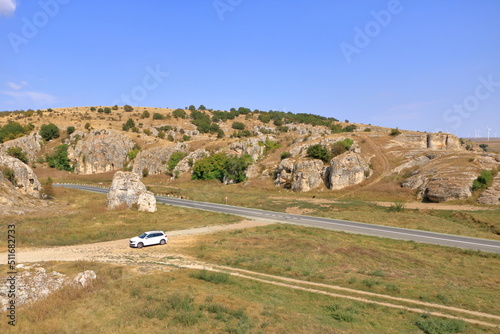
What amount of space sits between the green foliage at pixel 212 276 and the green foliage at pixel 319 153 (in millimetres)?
58126

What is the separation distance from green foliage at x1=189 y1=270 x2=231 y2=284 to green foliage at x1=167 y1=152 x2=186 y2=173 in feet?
256

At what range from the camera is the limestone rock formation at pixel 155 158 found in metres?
100

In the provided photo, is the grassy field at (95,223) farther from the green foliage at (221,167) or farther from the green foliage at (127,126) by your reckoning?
the green foliage at (127,126)

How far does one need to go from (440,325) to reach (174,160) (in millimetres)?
88690

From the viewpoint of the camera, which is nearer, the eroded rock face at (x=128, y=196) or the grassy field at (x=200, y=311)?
the grassy field at (x=200, y=311)

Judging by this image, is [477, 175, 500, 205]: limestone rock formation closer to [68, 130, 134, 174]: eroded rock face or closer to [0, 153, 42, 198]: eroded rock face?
[0, 153, 42, 198]: eroded rock face

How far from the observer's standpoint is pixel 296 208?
51.8 m

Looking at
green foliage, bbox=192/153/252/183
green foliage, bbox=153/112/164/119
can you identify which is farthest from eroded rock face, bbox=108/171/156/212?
green foliage, bbox=153/112/164/119

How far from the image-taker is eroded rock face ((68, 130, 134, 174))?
10569 centimetres

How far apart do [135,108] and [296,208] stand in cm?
14644

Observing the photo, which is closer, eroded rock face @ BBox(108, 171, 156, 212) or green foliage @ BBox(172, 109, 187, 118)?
eroded rock face @ BBox(108, 171, 156, 212)

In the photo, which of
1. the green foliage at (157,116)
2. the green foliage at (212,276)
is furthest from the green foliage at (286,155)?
the green foliage at (157,116)

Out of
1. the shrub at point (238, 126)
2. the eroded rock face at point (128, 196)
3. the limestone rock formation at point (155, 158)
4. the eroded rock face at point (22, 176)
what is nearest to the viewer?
the eroded rock face at point (128, 196)

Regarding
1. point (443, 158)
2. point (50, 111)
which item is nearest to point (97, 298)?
point (443, 158)
